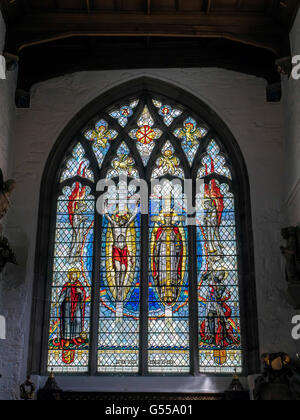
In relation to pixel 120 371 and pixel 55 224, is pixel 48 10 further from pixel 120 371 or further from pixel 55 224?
pixel 120 371

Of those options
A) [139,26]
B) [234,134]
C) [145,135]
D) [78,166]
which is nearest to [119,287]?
[78,166]

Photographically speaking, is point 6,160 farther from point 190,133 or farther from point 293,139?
point 293,139

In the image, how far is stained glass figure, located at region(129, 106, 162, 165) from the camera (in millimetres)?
10797

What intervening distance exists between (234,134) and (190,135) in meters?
0.82

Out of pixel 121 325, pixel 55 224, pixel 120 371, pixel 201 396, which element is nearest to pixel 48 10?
pixel 55 224

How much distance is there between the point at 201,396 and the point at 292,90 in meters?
4.76

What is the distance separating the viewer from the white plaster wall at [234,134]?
30.2ft

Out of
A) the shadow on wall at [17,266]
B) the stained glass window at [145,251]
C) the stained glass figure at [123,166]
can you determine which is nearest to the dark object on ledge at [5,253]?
the shadow on wall at [17,266]

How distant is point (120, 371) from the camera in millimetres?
9414

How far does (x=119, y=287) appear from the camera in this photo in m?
9.91

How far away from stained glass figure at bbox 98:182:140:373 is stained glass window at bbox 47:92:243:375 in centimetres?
2

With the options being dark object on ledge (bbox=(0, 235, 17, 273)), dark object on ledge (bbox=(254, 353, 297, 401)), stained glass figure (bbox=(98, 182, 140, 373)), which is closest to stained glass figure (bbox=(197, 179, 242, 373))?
dark object on ledge (bbox=(254, 353, 297, 401))

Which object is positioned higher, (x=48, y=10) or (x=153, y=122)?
(x=48, y=10)

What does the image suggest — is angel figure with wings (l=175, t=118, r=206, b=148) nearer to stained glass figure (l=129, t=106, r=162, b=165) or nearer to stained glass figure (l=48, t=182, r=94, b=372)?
stained glass figure (l=129, t=106, r=162, b=165)
